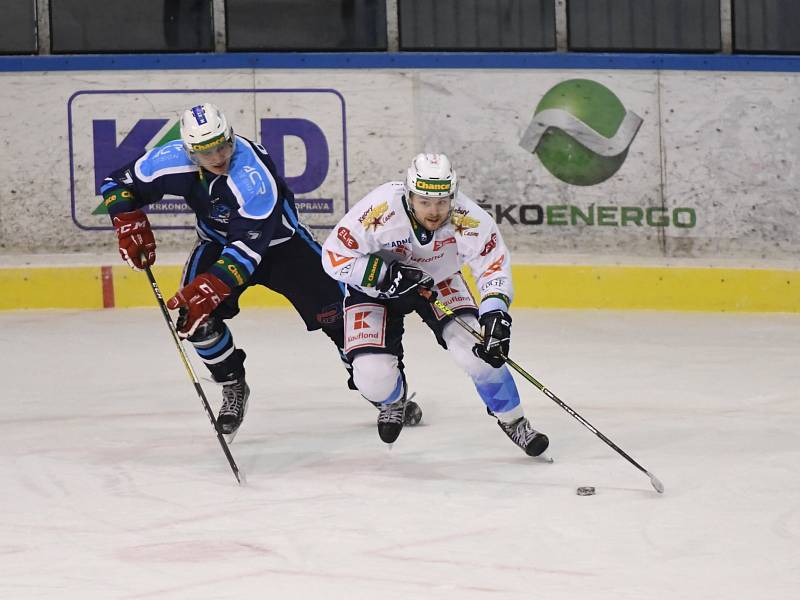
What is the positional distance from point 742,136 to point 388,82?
1740 millimetres

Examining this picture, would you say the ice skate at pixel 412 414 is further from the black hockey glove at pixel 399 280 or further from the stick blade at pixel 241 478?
the stick blade at pixel 241 478

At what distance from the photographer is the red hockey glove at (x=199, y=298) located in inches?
172

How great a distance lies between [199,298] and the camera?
172 inches

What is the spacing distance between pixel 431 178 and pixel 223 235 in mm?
888

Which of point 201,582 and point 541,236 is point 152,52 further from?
point 201,582

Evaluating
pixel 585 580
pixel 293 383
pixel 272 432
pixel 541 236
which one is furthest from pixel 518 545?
pixel 541 236

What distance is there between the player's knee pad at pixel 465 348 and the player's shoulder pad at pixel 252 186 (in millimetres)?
668

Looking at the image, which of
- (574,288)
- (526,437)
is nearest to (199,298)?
(526,437)

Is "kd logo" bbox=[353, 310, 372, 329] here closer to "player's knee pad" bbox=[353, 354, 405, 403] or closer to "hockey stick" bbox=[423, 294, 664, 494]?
"player's knee pad" bbox=[353, 354, 405, 403]

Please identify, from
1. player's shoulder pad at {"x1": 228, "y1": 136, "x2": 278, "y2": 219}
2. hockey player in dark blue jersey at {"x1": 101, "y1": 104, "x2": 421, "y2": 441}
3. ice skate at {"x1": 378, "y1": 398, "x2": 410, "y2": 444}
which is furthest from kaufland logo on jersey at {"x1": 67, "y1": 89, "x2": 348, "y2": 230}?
ice skate at {"x1": 378, "y1": 398, "x2": 410, "y2": 444}

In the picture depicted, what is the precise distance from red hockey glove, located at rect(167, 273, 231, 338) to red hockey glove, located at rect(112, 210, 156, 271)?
0.28m

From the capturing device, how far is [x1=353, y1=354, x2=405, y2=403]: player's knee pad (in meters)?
4.44

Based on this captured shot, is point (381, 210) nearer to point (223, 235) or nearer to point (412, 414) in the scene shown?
point (223, 235)

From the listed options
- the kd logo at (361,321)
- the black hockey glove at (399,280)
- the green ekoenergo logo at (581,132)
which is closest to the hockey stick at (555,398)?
the black hockey glove at (399,280)
